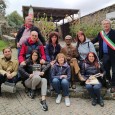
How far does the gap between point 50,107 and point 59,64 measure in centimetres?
117

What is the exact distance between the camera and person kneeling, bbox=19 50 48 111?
21.1 feet

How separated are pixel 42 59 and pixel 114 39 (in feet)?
6.38

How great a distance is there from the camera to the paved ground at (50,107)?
5796mm

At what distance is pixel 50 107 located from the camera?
6.09 metres

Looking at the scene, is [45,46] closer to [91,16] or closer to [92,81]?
[92,81]

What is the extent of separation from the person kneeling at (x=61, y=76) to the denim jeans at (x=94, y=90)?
1.76 ft

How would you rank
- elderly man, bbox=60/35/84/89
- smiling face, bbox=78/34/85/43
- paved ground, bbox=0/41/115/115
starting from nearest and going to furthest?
paved ground, bbox=0/41/115/115, elderly man, bbox=60/35/84/89, smiling face, bbox=78/34/85/43

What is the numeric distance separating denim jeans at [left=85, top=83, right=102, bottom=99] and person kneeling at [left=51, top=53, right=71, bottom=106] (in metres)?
0.54

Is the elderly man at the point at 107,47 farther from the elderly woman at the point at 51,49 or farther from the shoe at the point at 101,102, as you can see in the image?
the elderly woman at the point at 51,49

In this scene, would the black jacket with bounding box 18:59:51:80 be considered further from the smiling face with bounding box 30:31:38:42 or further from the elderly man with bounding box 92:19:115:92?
the elderly man with bounding box 92:19:115:92

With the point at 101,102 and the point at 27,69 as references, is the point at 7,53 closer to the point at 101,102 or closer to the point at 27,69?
the point at 27,69

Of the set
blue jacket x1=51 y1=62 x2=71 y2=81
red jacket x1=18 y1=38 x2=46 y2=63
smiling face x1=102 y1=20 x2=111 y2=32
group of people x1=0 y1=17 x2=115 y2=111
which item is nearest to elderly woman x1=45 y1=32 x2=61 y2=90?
group of people x1=0 y1=17 x2=115 y2=111

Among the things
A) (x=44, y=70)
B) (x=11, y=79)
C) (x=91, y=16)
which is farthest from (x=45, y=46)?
(x=91, y=16)

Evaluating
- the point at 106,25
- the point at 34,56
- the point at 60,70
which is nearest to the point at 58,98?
the point at 60,70
